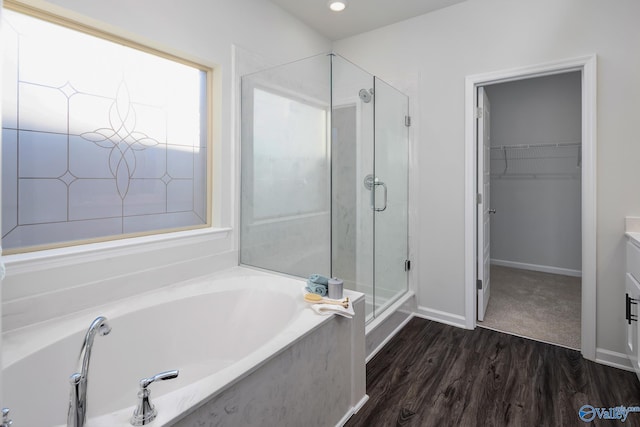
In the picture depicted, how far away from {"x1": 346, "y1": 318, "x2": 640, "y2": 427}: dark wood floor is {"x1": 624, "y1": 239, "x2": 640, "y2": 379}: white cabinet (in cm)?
21

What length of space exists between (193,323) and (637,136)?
2845 millimetres

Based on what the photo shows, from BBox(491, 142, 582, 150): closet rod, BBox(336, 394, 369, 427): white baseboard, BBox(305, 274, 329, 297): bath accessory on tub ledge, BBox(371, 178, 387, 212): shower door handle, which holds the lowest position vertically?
BBox(336, 394, 369, 427): white baseboard

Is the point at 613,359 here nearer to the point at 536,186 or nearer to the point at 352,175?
the point at 352,175

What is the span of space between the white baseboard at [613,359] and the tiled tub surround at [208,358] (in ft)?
5.34

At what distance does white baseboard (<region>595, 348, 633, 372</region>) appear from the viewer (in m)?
2.15

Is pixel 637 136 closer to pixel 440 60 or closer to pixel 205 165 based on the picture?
pixel 440 60

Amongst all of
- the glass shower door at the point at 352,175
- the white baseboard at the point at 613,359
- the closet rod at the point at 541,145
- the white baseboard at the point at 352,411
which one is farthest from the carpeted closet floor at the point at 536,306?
the closet rod at the point at 541,145

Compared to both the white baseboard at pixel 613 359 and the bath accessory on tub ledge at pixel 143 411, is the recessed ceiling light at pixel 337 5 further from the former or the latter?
the white baseboard at pixel 613 359

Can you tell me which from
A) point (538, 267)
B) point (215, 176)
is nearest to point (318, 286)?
point (215, 176)

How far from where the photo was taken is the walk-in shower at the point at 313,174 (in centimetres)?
220

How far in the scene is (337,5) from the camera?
2.71 m

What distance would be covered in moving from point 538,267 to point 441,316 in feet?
7.62

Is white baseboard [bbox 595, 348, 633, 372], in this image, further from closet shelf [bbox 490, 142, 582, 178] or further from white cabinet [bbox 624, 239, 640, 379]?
closet shelf [bbox 490, 142, 582, 178]

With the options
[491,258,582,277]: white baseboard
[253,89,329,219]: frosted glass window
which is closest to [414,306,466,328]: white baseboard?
[253,89,329,219]: frosted glass window
